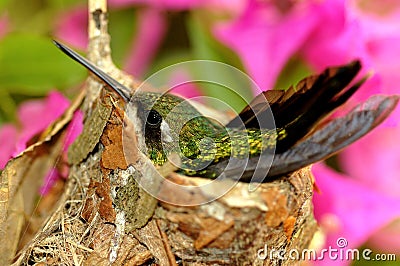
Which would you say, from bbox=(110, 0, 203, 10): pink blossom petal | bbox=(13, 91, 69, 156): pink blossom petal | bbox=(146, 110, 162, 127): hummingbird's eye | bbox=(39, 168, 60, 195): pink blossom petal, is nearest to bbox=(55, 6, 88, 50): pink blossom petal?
bbox=(110, 0, 203, 10): pink blossom petal

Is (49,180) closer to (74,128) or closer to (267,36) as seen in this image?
(74,128)

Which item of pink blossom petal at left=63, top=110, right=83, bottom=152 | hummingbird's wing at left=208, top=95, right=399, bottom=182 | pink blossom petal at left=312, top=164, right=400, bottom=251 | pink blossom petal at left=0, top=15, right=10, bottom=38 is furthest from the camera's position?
pink blossom petal at left=0, top=15, right=10, bottom=38

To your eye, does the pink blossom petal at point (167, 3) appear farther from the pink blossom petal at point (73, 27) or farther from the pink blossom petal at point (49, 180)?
the pink blossom petal at point (49, 180)

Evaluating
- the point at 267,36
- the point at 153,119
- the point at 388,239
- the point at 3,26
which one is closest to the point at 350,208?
the point at 388,239

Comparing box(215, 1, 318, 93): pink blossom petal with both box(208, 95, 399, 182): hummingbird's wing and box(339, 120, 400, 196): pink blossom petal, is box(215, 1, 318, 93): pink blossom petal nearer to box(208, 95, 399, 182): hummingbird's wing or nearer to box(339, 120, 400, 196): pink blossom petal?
box(339, 120, 400, 196): pink blossom petal

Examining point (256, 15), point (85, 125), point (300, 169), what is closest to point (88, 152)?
point (85, 125)

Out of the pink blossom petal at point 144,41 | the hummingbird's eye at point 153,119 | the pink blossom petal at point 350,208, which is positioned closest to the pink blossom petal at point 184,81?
the pink blossom petal at point 144,41
